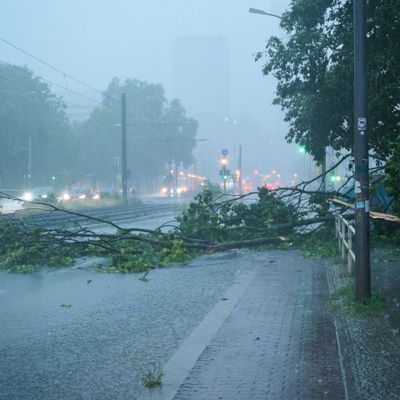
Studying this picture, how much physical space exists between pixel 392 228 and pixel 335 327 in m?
7.46

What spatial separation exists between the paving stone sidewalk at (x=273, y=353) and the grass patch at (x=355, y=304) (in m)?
0.18

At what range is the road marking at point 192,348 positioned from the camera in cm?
512

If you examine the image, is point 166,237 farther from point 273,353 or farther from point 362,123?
point 273,353

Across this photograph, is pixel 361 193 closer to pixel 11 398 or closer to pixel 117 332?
pixel 117 332

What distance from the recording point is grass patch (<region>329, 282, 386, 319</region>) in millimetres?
7387

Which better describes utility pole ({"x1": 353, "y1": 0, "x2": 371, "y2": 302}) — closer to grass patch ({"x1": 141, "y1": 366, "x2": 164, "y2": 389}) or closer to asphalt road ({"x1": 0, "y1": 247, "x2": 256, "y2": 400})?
asphalt road ({"x1": 0, "y1": 247, "x2": 256, "y2": 400})

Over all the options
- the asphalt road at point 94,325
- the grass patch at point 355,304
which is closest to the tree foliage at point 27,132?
the asphalt road at point 94,325

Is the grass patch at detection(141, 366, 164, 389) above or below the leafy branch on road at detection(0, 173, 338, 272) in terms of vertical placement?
below

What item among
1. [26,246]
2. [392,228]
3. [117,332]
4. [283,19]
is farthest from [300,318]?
[283,19]

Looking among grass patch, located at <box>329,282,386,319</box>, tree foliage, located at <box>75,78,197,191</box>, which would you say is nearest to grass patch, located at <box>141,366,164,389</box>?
grass patch, located at <box>329,282,386,319</box>

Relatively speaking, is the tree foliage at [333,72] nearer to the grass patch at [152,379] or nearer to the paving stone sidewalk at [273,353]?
the paving stone sidewalk at [273,353]

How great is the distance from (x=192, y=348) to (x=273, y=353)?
918 millimetres

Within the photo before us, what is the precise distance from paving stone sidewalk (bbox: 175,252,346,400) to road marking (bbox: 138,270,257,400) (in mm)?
83

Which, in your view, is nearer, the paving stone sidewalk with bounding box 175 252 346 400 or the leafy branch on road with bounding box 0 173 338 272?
the paving stone sidewalk with bounding box 175 252 346 400
